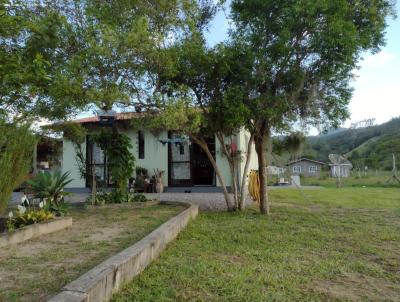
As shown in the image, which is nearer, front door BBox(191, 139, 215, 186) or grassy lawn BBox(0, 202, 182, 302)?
grassy lawn BBox(0, 202, 182, 302)

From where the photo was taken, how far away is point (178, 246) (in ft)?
17.6

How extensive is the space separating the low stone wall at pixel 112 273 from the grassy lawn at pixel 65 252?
436 millimetres

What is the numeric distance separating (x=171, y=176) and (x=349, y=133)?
39.4 m

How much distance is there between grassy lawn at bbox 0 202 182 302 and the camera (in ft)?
11.4

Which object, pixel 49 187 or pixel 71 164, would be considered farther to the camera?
pixel 71 164

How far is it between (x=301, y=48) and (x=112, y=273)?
649 cm

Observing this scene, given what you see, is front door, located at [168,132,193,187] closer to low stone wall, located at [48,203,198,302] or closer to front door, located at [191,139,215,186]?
front door, located at [191,139,215,186]

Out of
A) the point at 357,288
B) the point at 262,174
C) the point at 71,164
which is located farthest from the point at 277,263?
the point at 71,164

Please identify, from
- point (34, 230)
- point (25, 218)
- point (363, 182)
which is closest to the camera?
point (34, 230)

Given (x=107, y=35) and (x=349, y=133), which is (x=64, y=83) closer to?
(x=107, y=35)

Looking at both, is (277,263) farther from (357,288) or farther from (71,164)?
(71,164)

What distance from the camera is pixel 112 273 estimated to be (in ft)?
11.0

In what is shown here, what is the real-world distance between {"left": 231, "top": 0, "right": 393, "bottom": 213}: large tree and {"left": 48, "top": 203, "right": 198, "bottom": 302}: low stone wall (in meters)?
4.23

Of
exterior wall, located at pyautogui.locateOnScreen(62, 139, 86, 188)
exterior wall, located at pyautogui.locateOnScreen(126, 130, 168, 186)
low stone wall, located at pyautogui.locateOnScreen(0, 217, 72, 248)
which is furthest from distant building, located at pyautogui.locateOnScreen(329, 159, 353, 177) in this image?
low stone wall, located at pyautogui.locateOnScreen(0, 217, 72, 248)
